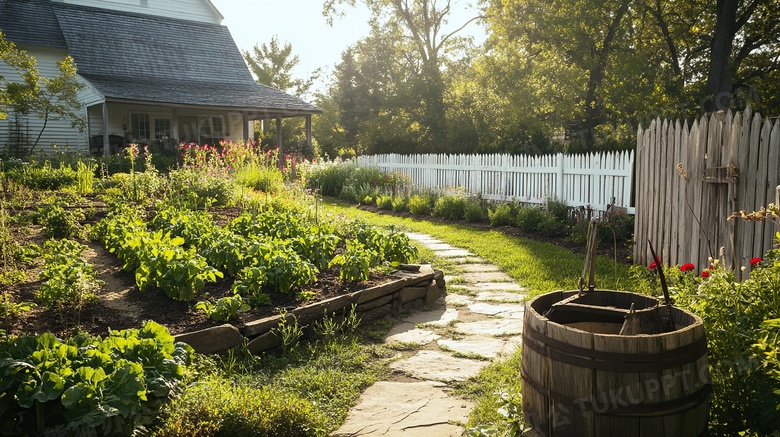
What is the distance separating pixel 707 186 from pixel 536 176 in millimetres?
5594

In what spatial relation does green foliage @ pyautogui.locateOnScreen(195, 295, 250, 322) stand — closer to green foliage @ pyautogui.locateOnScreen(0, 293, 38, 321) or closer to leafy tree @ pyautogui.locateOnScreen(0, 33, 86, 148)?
green foliage @ pyautogui.locateOnScreen(0, 293, 38, 321)

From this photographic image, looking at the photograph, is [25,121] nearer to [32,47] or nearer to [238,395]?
[32,47]

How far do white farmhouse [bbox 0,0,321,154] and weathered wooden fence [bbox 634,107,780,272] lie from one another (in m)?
15.2

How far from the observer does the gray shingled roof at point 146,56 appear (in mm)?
18516

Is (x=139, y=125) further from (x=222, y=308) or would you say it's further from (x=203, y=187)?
(x=222, y=308)

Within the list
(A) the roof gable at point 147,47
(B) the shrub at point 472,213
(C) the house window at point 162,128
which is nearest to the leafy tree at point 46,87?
(A) the roof gable at point 147,47

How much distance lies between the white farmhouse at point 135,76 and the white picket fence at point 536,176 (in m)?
8.11

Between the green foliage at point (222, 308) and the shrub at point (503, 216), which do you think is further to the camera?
the shrub at point (503, 216)

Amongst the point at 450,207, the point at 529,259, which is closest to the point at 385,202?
the point at 450,207

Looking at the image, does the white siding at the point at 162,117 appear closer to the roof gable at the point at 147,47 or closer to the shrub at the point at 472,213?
the roof gable at the point at 147,47

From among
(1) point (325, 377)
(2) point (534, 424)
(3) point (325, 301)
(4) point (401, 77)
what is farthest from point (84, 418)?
(4) point (401, 77)

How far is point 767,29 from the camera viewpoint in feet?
48.4

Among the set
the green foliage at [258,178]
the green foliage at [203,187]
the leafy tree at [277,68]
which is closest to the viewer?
the green foliage at [203,187]

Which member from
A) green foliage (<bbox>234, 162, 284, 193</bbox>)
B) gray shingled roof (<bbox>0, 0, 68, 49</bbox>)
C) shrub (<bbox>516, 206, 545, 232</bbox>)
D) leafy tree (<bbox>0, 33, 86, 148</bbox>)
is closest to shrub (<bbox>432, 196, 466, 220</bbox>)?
shrub (<bbox>516, 206, 545, 232</bbox>)
